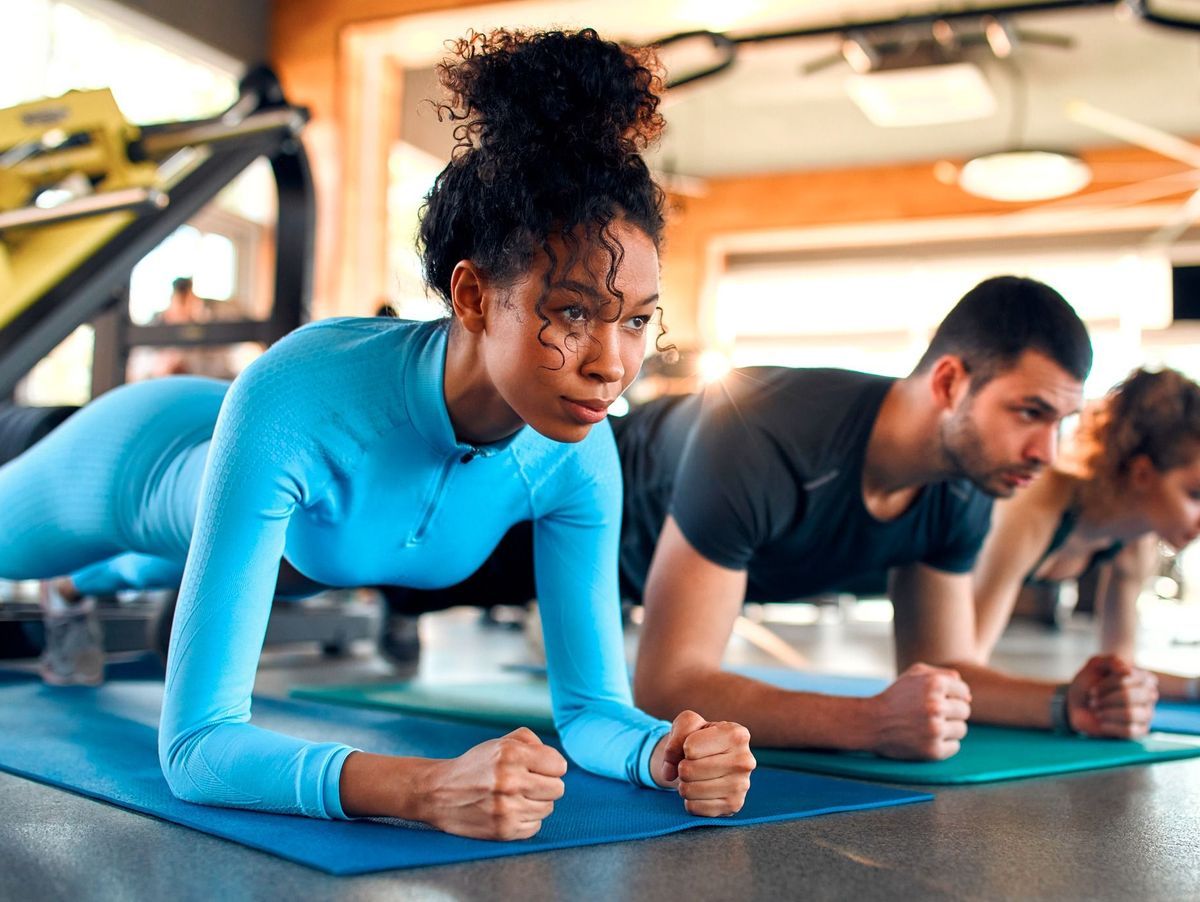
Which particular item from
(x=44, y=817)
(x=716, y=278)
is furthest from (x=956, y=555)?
(x=716, y=278)

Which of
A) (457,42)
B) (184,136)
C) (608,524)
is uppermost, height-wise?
(184,136)

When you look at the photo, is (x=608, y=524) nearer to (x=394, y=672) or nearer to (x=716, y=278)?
(x=394, y=672)

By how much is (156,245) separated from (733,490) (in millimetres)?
1590

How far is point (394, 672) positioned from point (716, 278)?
7275mm

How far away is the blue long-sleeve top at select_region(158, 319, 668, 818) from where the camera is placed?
112 cm

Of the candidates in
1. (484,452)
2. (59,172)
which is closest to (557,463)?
(484,452)

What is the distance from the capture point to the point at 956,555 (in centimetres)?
193

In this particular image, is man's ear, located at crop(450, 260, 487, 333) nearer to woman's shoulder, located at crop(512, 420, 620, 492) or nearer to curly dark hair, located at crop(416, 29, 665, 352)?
curly dark hair, located at crop(416, 29, 665, 352)

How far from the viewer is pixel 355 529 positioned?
1.39 meters

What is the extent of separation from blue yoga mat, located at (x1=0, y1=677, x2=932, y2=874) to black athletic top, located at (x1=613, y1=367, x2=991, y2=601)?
14.0 inches

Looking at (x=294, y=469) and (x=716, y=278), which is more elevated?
(x=716, y=278)

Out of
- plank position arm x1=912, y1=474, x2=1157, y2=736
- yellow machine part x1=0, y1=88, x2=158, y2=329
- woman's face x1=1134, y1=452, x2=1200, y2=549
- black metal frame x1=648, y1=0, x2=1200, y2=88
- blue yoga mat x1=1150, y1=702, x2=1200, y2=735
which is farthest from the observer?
black metal frame x1=648, y1=0, x2=1200, y2=88

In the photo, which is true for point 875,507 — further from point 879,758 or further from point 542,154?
point 542,154

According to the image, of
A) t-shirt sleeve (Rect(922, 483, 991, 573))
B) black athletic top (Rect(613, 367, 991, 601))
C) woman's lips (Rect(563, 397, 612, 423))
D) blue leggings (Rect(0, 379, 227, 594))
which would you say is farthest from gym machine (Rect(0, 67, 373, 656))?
t-shirt sleeve (Rect(922, 483, 991, 573))
